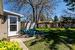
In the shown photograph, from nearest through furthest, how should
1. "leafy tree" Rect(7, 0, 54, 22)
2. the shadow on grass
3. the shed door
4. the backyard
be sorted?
the backyard → the shadow on grass → the shed door → "leafy tree" Rect(7, 0, 54, 22)

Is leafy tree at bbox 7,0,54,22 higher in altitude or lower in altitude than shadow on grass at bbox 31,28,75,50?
higher

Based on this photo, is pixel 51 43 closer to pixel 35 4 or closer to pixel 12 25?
pixel 12 25

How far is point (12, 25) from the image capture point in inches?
766

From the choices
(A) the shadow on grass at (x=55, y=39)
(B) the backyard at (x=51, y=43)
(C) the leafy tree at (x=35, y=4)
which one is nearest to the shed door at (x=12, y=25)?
(A) the shadow on grass at (x=55, y=39)

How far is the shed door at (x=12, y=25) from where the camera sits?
19.2m

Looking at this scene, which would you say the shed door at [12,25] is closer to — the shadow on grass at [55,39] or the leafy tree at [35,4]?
the shadow on grass at [55,39]

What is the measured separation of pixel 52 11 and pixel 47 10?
4.11 ft

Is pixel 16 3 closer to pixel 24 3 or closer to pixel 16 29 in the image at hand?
pixel 24 3

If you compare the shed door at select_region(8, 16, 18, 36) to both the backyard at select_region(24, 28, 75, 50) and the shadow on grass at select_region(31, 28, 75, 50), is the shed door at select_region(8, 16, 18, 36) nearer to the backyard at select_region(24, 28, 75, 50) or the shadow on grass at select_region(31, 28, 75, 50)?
the shadow on grass at select_region(31, 28, 75, 50)

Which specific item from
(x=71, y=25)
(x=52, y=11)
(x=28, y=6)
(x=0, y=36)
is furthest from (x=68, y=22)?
(x=0, y=36)

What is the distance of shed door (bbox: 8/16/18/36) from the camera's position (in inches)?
755

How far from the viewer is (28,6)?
110 feet

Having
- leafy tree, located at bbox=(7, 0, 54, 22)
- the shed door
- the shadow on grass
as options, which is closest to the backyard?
the shadow on grass

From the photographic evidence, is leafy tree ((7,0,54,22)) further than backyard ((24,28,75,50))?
Yes
